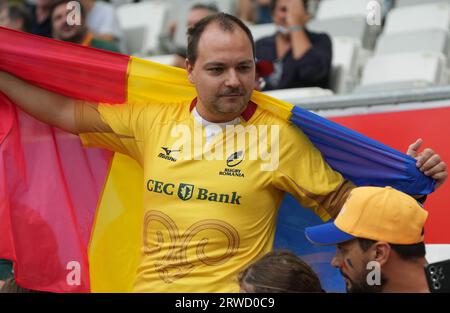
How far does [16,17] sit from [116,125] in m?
3.51

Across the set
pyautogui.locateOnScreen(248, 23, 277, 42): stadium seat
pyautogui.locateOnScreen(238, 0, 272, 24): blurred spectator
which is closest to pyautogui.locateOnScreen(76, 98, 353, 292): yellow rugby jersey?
pyautogui.locateOnScreen(248, 23, 277, 42): stadium seat

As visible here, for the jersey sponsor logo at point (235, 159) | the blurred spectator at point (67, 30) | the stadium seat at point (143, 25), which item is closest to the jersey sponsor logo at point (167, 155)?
the jersey sponsor logo at point (235, 159)

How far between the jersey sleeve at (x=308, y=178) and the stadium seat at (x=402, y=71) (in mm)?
2159

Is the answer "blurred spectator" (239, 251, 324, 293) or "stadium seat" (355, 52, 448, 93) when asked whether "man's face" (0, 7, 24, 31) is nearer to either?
"stadium seat" (355, 52, 448, 93)

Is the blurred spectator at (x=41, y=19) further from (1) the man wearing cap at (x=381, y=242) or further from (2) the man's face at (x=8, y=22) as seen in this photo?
(1) the man wearing cap at (x=381, y=242)

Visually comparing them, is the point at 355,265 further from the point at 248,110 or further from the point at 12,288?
the point at 12,288

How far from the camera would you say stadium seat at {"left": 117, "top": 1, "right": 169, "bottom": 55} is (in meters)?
8.17

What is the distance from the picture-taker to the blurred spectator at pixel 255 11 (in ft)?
25.3

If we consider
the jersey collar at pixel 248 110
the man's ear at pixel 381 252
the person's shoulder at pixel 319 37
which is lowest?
the man's ear at pixel 381 252

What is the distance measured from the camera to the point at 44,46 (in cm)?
423

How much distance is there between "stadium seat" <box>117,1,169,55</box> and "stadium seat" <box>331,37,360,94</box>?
184 cm

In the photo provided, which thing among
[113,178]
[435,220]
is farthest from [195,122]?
[435,220]

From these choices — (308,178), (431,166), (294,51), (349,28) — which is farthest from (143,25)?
(431,166)

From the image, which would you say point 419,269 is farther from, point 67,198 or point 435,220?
point 67,198
